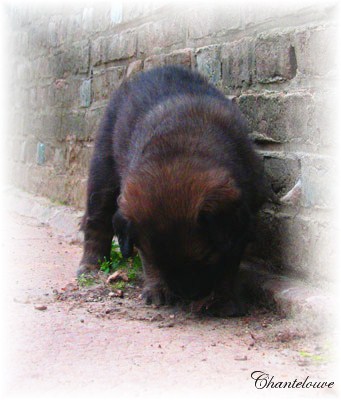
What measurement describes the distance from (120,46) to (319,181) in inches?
134

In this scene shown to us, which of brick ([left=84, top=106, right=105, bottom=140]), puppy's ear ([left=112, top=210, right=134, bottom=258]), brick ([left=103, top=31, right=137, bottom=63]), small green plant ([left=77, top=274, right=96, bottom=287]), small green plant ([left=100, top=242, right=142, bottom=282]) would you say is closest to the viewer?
puppy's ear ([left=112, top=210, right=134, bottom=258])

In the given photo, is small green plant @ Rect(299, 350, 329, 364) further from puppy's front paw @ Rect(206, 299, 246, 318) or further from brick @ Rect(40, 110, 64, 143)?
brick @ Rect(40, 110, 64, 143)

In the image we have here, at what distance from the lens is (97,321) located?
157 inches

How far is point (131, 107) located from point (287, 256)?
154 cm

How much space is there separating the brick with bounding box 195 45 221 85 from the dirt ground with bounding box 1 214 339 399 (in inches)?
72.5

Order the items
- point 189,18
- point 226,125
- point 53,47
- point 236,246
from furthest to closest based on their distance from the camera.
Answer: point 53,47 < point 189,18 < point 226,125 < point 236,246

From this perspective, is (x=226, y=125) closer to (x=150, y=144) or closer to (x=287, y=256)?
(x=150, y=144)

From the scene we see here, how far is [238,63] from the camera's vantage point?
16.2ft

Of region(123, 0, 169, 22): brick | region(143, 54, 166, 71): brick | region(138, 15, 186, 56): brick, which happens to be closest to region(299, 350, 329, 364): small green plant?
region(138, 15, 186, 56): brick

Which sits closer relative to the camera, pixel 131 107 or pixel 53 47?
pixel 131 107

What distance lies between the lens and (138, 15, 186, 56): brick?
5.72m

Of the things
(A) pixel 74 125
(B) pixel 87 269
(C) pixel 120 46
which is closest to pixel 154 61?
(C) pixel 120 46

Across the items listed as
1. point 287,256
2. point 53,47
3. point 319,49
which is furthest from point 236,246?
point 53,47

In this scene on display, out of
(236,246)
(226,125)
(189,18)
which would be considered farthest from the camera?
(189,18)
